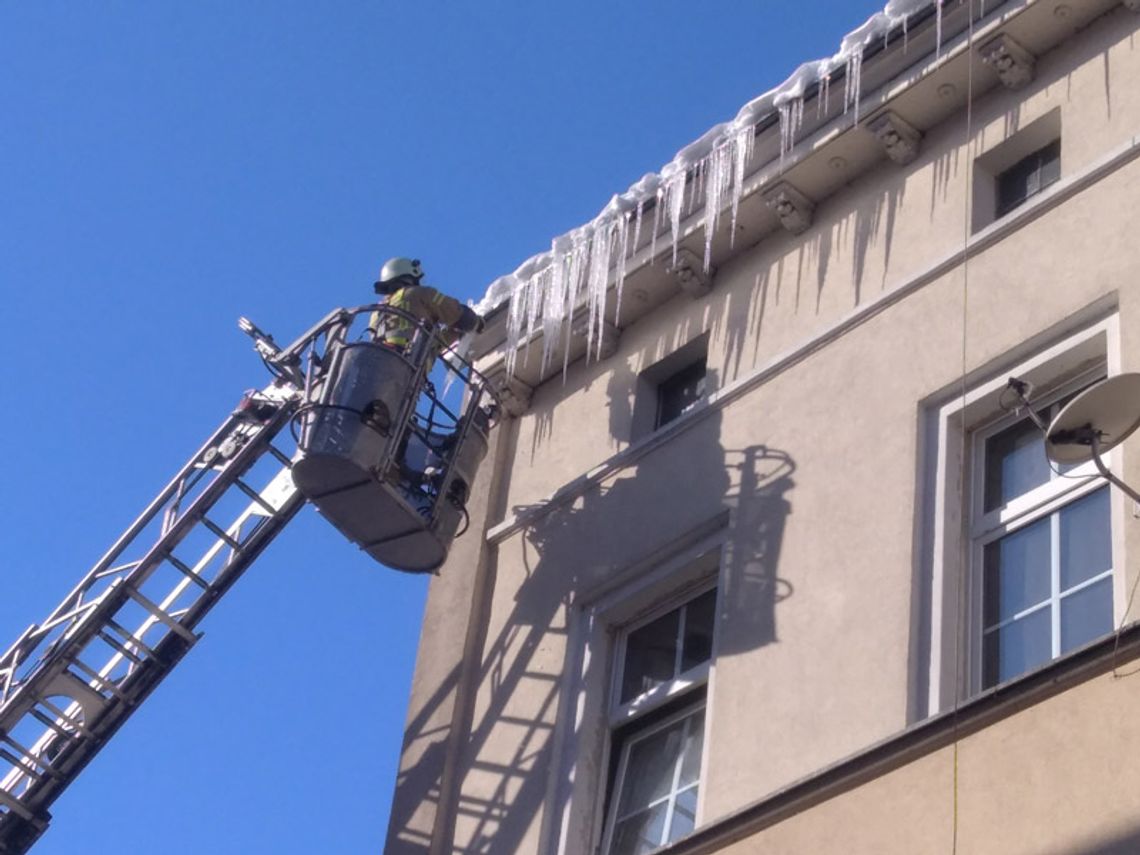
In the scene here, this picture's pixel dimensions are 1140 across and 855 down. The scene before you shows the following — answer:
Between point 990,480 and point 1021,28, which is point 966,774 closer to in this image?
point 990,480

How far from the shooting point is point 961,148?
41.2 feet

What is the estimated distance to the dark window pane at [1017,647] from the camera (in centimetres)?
1001

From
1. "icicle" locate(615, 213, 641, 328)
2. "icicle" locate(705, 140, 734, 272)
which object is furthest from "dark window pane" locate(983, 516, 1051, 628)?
"icicle" locate(615, 213, 641, 328)

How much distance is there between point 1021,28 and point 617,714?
4.47 meters

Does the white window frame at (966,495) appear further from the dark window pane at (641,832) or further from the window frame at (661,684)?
the dark window pane at (641,832)

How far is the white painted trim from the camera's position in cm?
1141

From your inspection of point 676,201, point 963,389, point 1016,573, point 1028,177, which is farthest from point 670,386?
point 1016,573

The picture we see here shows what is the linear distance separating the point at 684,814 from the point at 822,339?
2.84 metres

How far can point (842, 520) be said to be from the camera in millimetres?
11375

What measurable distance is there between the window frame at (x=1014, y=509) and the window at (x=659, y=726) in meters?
1.85

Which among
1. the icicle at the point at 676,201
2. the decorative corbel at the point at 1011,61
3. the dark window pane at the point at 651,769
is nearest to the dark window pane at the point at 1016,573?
the dark window pane at the point at 651,769

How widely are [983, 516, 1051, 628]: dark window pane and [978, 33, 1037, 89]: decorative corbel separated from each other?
120 inches

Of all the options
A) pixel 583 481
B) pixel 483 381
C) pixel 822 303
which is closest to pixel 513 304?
pixel 483 381

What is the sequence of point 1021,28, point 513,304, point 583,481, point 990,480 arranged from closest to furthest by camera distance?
point 990,480, point 1021,28, point 583,481, point 513,304
